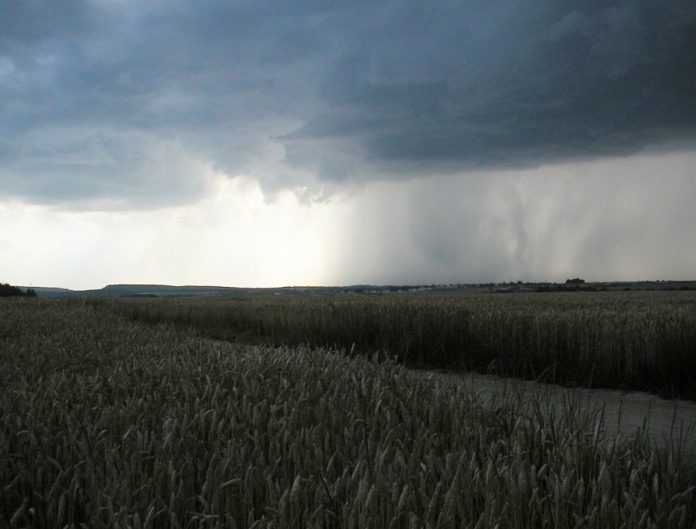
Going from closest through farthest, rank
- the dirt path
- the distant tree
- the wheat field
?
the wheat field < the dirt path < the distant tree

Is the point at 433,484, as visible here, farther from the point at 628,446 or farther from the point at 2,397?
the point at 2,397

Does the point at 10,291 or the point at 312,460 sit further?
the point at 10,291

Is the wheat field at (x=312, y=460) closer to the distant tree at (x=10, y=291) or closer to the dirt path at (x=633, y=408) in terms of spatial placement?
the dirt path at (x=633, y=408)

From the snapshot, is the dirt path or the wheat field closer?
the wheat field

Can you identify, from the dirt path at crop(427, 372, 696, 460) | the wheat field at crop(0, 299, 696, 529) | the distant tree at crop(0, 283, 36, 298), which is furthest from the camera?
the distant tree at crop(0, 283, 36, 298)

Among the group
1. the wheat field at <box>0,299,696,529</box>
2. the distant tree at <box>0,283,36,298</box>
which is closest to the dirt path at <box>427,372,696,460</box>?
the wheat field at <box>0,299,696,529</box>

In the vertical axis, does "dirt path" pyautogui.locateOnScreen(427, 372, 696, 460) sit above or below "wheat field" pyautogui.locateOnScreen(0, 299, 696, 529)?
below

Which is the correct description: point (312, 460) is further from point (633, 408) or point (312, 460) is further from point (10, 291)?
point (10, 291)

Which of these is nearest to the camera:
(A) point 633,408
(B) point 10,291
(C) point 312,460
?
(C) point 312,460

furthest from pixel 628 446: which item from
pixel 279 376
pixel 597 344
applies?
pixel 597 344

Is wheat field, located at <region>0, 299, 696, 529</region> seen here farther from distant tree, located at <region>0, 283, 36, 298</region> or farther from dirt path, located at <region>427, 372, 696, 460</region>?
distant tree, located at <region>0, 283, 36, 298</region>

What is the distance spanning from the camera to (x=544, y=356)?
7.97 metres

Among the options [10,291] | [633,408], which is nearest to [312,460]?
[633,408]

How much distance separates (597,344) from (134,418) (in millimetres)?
6303
